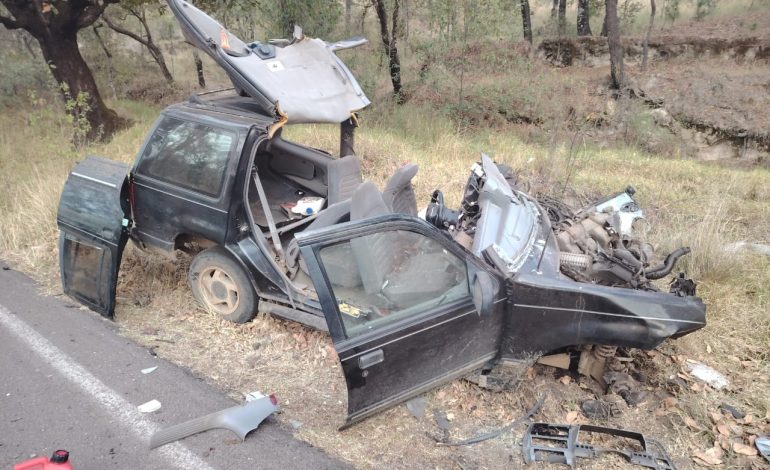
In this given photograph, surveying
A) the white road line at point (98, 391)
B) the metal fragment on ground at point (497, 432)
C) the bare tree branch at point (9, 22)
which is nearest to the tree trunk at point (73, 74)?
the bare tree branch at point (9, 22)

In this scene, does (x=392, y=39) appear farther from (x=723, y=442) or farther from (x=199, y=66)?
(x=723, y=442)

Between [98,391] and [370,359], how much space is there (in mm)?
2155

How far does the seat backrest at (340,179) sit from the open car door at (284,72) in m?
0.51

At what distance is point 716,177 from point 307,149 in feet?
22.3

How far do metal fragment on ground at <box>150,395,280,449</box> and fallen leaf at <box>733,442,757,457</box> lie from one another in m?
3.00

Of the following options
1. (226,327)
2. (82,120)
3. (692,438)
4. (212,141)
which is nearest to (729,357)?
(692,438)

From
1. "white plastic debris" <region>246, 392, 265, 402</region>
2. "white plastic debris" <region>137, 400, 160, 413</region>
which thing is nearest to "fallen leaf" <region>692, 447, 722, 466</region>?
"white plastic debris" <region>246, 392, 265, 402</region>

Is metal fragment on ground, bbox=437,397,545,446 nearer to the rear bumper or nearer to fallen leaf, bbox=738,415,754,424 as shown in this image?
the rear bumper

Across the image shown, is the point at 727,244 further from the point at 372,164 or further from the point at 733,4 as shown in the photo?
the point at 733,4

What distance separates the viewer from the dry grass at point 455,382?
11.3 ft

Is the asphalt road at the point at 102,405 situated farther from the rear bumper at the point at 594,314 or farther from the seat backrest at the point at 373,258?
the rear bumper at the point at 594,314

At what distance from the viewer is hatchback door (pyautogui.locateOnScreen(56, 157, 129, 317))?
446 centimetres

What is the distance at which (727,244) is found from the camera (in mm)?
5461

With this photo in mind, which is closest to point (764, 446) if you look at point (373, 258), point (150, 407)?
point (373, 258)
